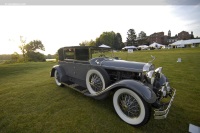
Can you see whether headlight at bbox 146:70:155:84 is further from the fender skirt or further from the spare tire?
the spare tire

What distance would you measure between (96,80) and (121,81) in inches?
42.9

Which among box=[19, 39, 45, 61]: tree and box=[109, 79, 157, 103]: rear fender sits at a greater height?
box=[19, 39, 45, 61]: tree

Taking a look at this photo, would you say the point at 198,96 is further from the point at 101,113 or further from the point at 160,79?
the point at 101,113

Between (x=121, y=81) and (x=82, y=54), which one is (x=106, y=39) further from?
(x=121, y=81)

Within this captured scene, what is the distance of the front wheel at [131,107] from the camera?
102 inches

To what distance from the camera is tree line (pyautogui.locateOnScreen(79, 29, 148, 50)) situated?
66312 mm

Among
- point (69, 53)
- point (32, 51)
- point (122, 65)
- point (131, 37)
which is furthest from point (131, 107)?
point (131, 37)

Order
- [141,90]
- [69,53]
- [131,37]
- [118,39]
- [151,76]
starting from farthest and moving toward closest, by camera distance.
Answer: [131,37] → [118,39] → [69,53] → [151,76] → [141,90]

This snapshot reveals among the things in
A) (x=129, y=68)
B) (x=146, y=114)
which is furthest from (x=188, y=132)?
(x=129, y=68)

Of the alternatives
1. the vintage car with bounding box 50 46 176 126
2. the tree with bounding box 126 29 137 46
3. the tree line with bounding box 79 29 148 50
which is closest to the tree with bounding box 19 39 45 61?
the tree line with bounding box 79 29 148 50

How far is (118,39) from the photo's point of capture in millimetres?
74375

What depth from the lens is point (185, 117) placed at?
3.16 metres

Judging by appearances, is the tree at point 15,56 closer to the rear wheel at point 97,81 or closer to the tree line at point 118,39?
the rear wheel at point 97,81

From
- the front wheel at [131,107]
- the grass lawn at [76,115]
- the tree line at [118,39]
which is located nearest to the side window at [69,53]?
the grass lawn at [76,115]
